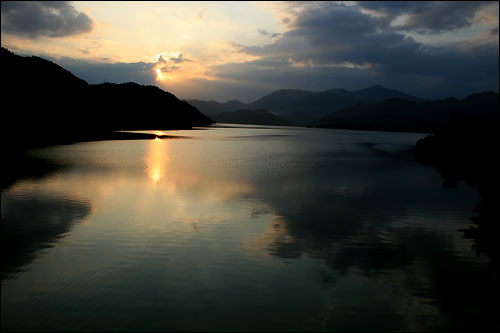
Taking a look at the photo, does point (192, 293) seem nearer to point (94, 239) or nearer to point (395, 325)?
point (395, 325)

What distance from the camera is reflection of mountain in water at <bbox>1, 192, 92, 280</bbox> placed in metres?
14.9

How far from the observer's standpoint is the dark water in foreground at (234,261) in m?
10.8

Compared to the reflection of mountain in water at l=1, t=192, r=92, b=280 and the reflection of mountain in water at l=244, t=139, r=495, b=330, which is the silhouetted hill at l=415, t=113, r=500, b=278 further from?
the reflection of mountain in water at l=1, t=192, r=92, b=280

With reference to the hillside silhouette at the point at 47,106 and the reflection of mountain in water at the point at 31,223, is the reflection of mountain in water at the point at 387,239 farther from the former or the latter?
the hillside silhouette at the point at 47,106

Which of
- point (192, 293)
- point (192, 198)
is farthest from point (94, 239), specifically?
point (192, 198)

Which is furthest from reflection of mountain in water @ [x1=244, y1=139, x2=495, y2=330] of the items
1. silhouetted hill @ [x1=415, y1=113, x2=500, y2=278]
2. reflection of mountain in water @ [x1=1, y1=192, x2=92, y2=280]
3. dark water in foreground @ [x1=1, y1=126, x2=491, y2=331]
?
reflection of mountain in water @ [x1=1, y1=192, x2=92, y2=280]

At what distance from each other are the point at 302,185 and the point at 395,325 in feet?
82.7

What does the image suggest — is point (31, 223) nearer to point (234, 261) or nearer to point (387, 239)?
point (234, 261)

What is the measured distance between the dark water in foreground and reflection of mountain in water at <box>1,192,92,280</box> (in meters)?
0.09

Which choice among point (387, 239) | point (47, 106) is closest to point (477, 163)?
point (387, 239)

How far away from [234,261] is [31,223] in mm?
12302

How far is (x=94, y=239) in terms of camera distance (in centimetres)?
1734

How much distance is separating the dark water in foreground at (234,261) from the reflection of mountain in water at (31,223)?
0.29 feet

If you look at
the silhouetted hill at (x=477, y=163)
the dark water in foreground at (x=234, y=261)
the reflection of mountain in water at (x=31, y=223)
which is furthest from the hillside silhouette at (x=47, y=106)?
the silhouetted hill at (x=477, y=163)
